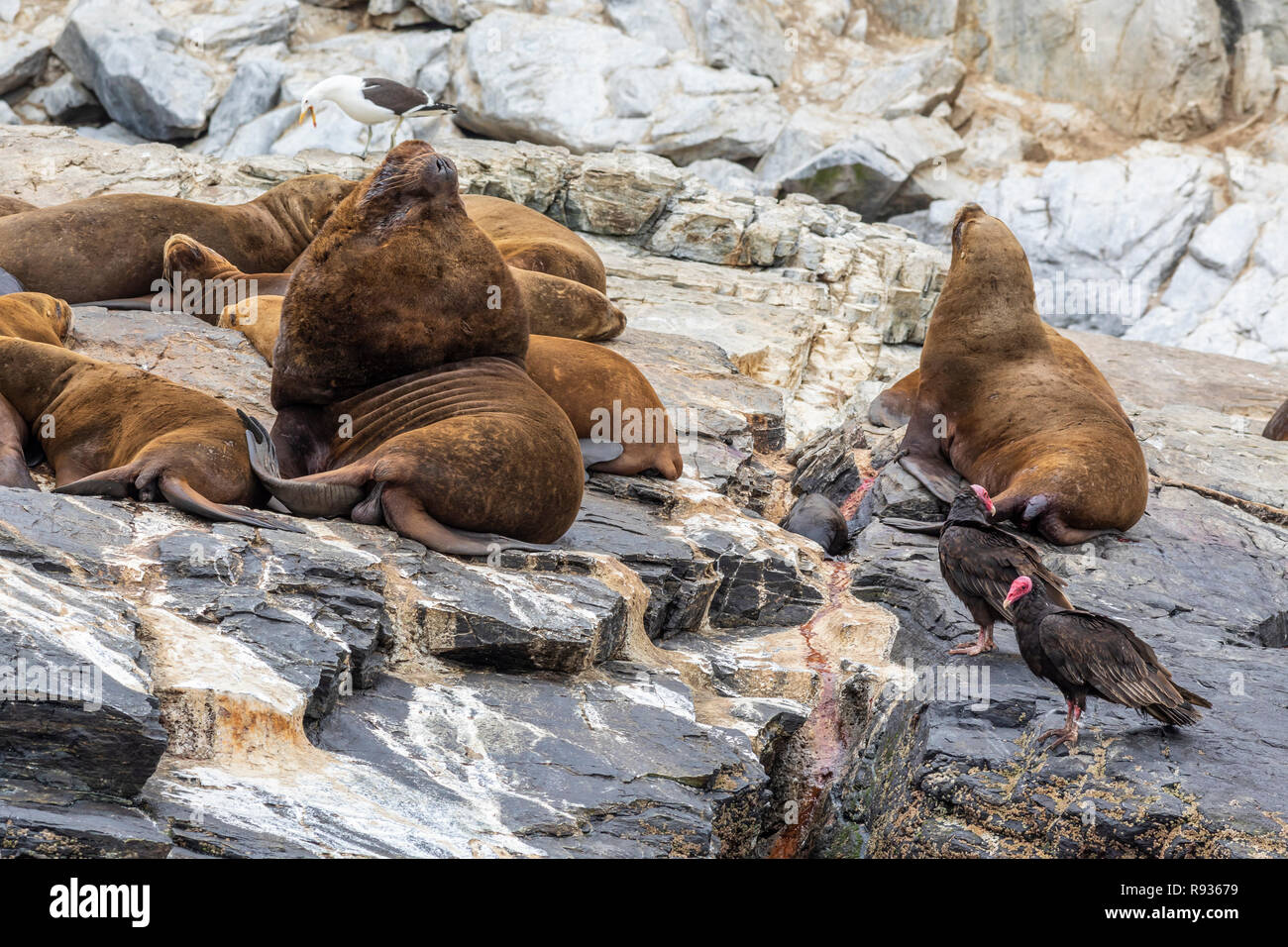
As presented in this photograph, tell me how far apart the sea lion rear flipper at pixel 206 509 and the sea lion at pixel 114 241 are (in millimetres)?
4403

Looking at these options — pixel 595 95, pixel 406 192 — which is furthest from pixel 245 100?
pixel 406 192

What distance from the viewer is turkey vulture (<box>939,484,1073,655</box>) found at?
6.00 metres

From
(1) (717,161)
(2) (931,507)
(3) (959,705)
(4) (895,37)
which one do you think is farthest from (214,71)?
(3) (959,705)

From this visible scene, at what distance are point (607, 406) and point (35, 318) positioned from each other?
3.41 meters

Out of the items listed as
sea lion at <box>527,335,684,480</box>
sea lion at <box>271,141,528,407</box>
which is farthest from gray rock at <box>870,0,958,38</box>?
sea lion at <box>271,141,528,407</box>

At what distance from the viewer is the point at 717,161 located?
22.0 metres

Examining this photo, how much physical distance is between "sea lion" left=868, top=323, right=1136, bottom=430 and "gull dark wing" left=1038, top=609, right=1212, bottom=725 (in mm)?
5040

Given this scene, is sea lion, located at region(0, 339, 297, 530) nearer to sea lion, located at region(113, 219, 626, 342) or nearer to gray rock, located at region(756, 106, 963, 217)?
sea lion, located at region(113, 219, 626, 342)

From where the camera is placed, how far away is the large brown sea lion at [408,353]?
6.48m

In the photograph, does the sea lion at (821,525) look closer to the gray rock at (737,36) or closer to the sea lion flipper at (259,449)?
the sea lion flipper at (259,449)

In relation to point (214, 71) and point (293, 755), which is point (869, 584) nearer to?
point (293, 755)

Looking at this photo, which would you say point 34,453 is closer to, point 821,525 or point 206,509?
point 206,509

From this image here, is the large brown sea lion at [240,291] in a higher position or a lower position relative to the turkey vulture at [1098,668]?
higher

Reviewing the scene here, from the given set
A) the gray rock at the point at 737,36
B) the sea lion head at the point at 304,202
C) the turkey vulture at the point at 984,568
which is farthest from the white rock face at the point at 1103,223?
the turkey vulture at the point at 984,568
